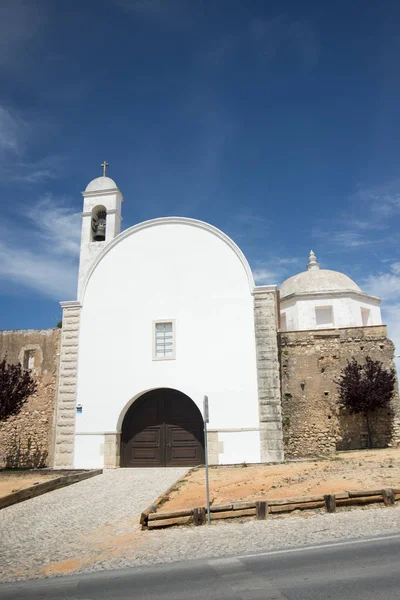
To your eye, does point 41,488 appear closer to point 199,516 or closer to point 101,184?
point 199,516

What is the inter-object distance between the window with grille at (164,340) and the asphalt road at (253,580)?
435 inches

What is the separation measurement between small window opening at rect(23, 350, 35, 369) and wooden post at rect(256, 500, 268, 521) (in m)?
13.2

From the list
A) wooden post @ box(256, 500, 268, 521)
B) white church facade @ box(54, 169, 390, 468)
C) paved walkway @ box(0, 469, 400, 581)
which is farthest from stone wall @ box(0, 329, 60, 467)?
wooden post @ box(256, 500, 268, 521)

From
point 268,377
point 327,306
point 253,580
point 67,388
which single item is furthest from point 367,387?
point 253,580

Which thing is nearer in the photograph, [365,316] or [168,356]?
[168,356]

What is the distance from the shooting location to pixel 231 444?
1562 centimetres

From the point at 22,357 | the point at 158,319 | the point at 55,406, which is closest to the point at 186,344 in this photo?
the point at 158,319

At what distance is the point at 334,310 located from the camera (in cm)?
2358

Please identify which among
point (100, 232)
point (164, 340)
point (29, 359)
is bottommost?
point (29, 359)

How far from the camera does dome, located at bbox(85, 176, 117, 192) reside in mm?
20297

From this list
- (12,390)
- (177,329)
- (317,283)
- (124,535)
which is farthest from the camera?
(317,283)

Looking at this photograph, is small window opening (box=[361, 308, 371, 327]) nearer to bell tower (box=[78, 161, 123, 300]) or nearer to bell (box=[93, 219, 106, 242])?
bell tower (box=[78, 161, 123, 300])

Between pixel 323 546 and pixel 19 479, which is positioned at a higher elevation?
pixel 19 479

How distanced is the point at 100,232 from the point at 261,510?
48.4 ft
